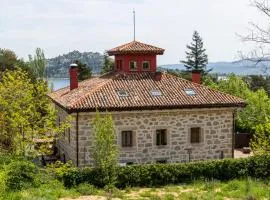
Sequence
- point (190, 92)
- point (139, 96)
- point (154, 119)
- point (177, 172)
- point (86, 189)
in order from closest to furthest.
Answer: point (86, 189), point (177, 172), point (154, 119), point (139, 96), point (190, 92)

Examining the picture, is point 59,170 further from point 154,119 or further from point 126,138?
point 154,119

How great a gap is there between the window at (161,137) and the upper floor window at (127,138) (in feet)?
5.00

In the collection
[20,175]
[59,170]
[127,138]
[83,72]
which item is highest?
[83,72]

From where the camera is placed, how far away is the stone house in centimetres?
2508

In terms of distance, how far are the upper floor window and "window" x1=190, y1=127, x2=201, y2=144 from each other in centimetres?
351

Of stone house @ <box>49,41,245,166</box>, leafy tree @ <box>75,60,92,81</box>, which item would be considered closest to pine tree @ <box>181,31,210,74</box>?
leafy tree @ <box>75,60,92,81</box>

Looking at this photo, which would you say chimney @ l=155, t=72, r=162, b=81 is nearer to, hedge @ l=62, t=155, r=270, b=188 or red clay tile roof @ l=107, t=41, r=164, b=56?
red clay tile roof @ l=107, t=41, r=164, b=56

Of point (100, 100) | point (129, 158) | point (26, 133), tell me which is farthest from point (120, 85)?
point (26, 133)

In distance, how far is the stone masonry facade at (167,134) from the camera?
2512cm

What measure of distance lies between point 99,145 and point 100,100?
15.3 ft

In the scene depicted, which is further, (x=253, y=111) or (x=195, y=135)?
(x=253, y=111)

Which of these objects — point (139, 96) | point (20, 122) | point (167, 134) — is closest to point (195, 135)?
point (167, 134)

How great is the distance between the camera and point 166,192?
20641mm

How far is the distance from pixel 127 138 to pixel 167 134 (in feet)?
7.34
